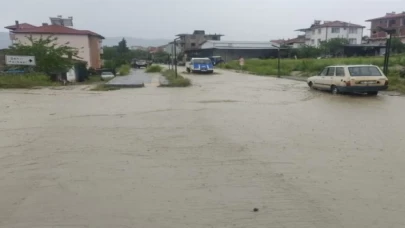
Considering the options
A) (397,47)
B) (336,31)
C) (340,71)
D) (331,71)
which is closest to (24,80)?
(331,71)

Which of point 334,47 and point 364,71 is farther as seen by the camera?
point 334,47

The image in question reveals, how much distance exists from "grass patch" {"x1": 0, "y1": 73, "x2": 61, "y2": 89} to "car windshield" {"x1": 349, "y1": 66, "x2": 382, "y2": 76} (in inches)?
Answer: 677

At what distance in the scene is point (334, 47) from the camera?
2479 inches

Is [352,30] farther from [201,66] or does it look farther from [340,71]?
[340,71]

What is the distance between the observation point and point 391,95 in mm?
16641

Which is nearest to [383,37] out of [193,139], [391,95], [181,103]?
[391,95]

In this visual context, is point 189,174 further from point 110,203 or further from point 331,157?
point 331,157

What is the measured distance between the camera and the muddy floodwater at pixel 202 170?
421cm

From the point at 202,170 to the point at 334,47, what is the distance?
6240 cm

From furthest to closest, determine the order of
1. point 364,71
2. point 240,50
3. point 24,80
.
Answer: point 240,50 < point 24,80 < point 364,71

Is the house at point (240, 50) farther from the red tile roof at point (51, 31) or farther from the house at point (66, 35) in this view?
the red tile roof at point (51, 31)

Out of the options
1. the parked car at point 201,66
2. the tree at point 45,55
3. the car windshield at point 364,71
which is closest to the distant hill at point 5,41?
the parked car at point 201,66

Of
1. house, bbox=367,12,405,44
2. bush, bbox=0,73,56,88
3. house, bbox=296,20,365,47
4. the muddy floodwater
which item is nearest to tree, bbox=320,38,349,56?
house, bbox=367,12,405,44

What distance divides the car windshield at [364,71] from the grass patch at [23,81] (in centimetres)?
1718
